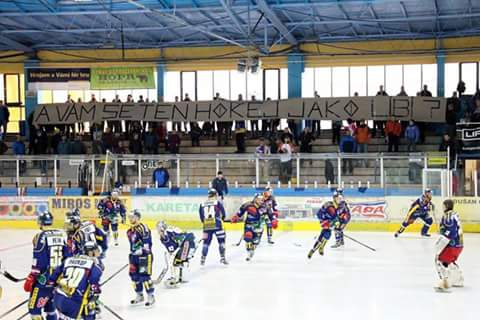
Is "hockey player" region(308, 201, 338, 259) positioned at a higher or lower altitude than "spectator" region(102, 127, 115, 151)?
lower

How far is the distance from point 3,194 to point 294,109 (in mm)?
10266

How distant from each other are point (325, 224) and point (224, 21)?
12.9m

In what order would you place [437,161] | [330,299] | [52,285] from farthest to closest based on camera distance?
[437,161] < [330,299] < [52,285]

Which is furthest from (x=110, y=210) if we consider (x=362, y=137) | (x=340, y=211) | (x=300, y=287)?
(x=362, y=137)

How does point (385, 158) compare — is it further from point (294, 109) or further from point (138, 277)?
point (138, 277)

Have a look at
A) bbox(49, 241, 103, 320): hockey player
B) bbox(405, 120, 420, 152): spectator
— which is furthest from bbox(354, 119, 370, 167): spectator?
bbox(49, 241, 103, 320): hockey player

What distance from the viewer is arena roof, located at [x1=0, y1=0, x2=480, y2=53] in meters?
22.0

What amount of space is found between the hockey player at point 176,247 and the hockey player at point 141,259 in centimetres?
63

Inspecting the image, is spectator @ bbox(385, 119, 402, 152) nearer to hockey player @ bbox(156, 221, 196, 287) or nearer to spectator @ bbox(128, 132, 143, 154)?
spectator @ bbox(128, 132, 143, 154)

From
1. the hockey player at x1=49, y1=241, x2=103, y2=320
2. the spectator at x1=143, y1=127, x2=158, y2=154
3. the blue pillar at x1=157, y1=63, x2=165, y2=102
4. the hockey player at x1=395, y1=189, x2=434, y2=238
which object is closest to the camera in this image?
the hockey player at x1=49, y1=241, x2=103, y2=320

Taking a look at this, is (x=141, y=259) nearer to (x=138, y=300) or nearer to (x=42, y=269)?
(x=138, y=300)

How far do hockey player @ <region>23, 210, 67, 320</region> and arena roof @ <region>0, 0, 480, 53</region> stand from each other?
503 inches

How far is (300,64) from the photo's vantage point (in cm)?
2808

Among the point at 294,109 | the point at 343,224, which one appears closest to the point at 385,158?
the point at 343,224
